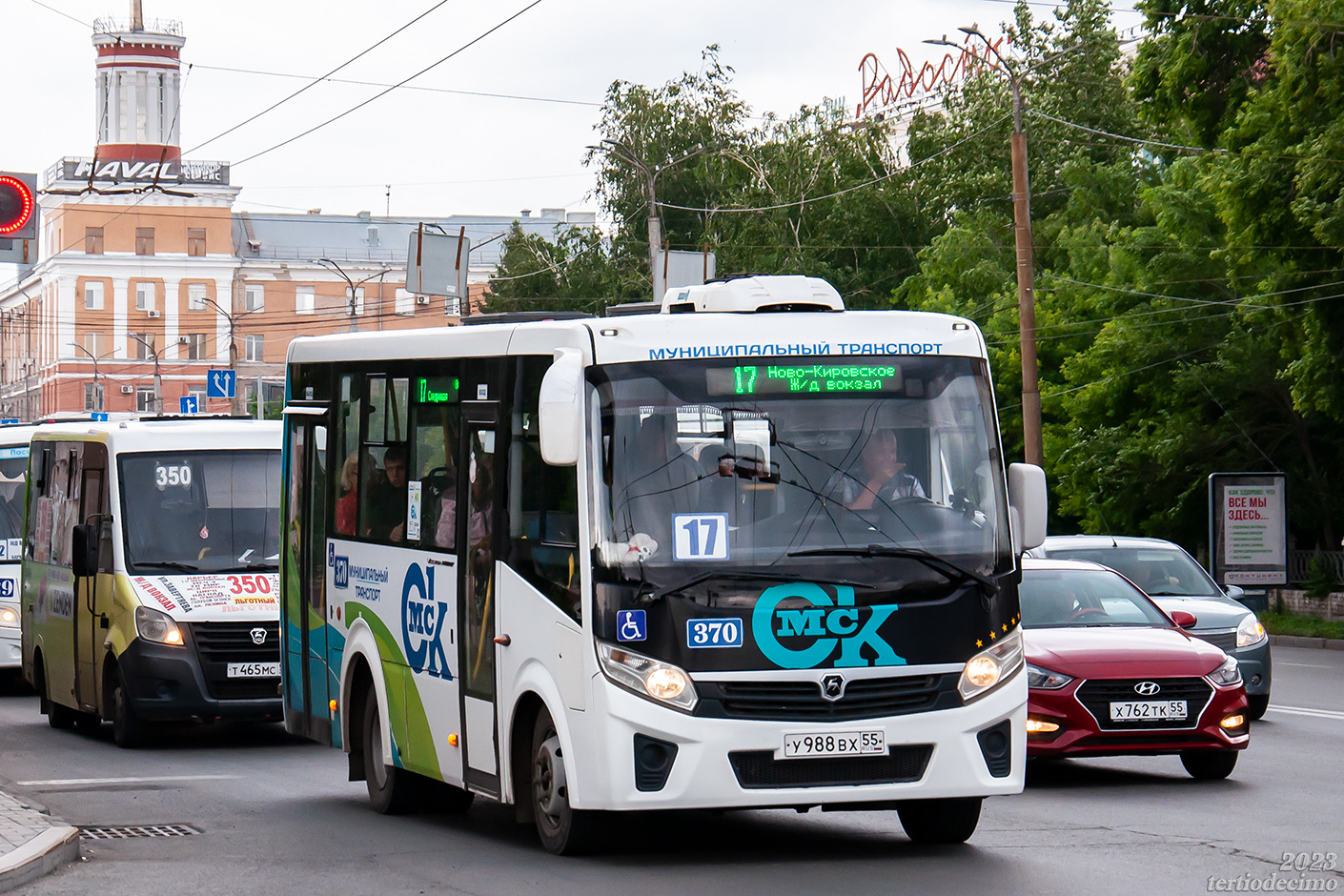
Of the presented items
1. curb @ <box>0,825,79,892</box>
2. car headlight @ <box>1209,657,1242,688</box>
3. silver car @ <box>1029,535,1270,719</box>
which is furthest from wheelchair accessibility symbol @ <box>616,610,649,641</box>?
silver car @ <box>1029,535,1270,719</box>

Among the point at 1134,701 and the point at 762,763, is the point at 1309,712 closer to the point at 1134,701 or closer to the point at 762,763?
the point at 1134,701

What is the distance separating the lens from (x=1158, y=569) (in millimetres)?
18547

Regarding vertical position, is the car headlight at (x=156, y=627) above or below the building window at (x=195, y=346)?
below

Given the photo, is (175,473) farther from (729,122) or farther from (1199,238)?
(729,122)

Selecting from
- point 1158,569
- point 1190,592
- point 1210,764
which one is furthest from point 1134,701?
point 1158,569

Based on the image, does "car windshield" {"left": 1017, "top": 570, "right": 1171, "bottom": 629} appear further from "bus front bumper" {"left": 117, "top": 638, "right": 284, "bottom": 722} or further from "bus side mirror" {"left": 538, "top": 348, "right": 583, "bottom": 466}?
"bus front bumper" {"left": 117, "top": 638, "right": 284, "bottom": 722}

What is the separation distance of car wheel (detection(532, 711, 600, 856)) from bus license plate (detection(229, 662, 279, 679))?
23.0 feet

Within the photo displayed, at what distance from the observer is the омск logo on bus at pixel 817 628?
9242 mm

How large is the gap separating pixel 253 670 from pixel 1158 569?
791cm

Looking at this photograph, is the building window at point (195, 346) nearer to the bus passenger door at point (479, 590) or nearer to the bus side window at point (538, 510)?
the bus passenger door at point (479, 590)

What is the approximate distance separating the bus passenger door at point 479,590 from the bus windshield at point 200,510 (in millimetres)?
6619

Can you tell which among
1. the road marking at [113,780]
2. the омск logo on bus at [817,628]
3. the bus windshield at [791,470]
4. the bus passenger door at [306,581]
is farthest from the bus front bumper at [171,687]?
the омск logo on bus at [817,628]

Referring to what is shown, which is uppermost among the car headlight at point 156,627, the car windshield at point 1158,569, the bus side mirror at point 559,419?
the bus side mirror at point 559,419

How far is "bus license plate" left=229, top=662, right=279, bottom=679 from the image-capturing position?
16438 millimetres
